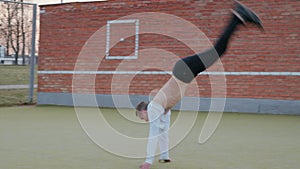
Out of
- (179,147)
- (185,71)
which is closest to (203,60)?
(185,71)

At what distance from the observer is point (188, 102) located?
Result: 15258mm

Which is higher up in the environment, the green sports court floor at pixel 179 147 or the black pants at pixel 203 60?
the black pants at pixel 203 60

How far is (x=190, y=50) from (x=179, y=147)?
25.4 feet

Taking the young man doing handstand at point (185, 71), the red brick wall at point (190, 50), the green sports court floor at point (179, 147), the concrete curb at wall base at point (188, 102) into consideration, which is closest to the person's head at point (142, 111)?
the young man doing handstand at point (185, 71)

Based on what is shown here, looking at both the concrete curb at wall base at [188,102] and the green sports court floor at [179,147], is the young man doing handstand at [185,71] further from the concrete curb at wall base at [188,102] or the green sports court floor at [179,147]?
the concrete curb at wall base at [188,102]

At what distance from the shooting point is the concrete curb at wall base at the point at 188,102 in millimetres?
14008

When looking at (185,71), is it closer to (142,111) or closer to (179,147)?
(142,111)

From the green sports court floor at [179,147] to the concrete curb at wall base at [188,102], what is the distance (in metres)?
1.33

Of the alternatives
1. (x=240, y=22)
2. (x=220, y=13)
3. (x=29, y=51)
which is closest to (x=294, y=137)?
(x=240, y=22)

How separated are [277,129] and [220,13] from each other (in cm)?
536

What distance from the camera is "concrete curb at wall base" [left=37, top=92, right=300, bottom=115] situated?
14008 mm

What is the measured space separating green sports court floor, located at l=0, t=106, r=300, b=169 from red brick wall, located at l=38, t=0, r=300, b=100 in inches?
78.8

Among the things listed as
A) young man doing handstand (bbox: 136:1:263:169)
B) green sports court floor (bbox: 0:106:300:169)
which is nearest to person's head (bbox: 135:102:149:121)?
young man doing handstand (bbox: 136:1:263:169)

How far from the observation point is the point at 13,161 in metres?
6.48
